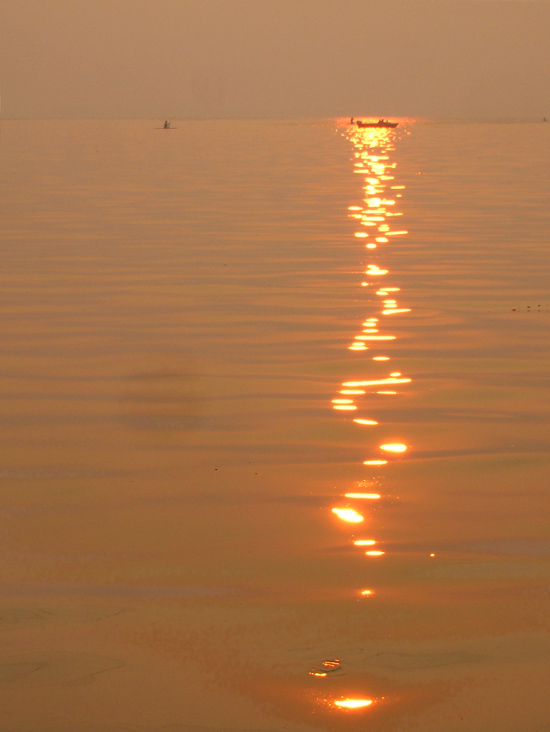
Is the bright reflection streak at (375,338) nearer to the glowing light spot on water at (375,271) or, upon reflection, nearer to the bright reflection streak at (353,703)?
the glowing light spot on water at (375,271)

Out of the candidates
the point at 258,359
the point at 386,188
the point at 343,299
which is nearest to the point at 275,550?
the point at 258,359

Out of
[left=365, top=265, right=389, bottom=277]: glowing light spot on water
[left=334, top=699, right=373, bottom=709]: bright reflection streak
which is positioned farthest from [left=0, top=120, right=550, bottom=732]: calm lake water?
[left=365, top=265, right=389, bottom=277]: glowing light spot on water

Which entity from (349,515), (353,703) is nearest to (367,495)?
(349,515)

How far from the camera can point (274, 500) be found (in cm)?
640

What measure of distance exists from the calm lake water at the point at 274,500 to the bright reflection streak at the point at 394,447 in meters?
0.03

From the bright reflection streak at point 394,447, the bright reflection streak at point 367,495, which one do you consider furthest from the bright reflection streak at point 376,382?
the bright reflection streak at point 367,495

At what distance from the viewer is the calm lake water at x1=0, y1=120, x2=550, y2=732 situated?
14.6 ft

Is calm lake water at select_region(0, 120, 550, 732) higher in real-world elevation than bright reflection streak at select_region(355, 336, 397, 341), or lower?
lower

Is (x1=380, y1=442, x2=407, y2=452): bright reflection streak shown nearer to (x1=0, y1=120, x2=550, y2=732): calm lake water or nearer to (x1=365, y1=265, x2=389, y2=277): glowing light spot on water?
(x1=0, y1=120, x2=550, y2=732): calm lake water

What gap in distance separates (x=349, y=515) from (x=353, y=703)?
1.93m

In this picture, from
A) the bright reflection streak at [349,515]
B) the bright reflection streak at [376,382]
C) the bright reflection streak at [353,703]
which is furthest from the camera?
the bright reflection streak at [376,382]

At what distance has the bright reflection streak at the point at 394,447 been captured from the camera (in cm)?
729

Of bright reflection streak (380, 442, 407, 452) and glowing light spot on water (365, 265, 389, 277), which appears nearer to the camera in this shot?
bright reflection streak (380, 442, 407, 452)

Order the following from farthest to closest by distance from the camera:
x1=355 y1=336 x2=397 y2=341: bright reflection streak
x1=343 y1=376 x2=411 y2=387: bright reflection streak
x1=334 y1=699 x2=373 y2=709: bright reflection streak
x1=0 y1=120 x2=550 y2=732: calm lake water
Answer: x1=355 y1=336 x2=397 y2=341: bright reflection streak, x1=343 y1=376 x2=411 y2=387: bright reflection streak, x1=0 y1=120 x2=550 y2=732: calm lake water, x1=334 y1=699 x2=373 y2=709: bright reflection streak
